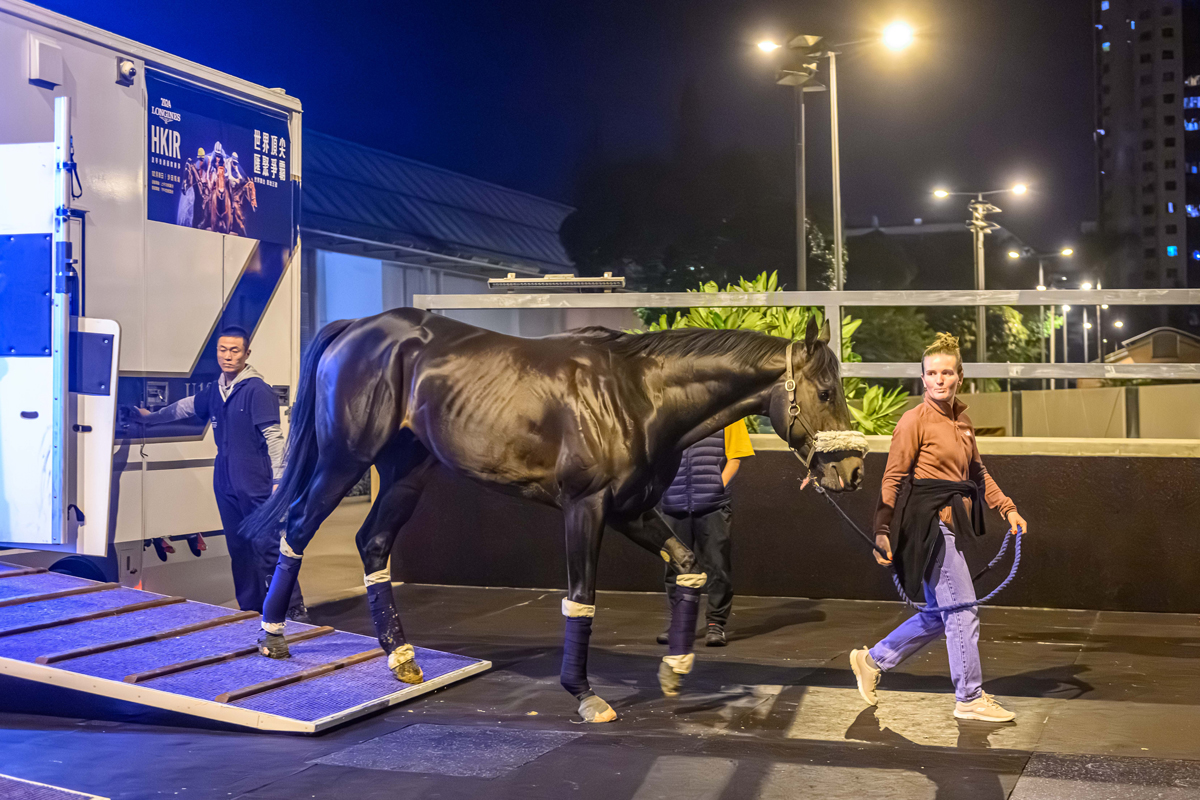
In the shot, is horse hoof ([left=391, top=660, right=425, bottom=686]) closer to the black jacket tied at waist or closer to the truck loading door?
the truck loading door

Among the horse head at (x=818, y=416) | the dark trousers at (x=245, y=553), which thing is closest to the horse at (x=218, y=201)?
the dark trousers at (x=245, y=553)

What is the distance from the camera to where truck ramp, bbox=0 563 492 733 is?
16.1 feet

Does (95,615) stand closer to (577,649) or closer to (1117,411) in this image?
(577,649)

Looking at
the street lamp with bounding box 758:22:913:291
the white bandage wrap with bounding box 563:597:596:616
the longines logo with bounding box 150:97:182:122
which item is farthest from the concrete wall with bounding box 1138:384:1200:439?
the longines logo with bounding box 150:97:182:122

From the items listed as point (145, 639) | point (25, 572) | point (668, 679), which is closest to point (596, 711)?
point (668, 679)

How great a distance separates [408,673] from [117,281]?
305cm

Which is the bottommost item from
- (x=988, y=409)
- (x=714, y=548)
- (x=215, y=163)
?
(x=714, y=548)

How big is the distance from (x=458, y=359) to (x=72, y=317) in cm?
241

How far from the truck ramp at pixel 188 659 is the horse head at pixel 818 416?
230 cm

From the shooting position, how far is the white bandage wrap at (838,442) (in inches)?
192

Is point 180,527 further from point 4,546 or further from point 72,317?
point 72,317

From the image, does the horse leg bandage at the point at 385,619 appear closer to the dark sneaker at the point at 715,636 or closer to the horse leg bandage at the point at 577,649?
the horse leg bandage at the point at 577,649

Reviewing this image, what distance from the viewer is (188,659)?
17.8ft

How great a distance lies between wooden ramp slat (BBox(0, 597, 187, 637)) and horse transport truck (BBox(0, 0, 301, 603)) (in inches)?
17.6
